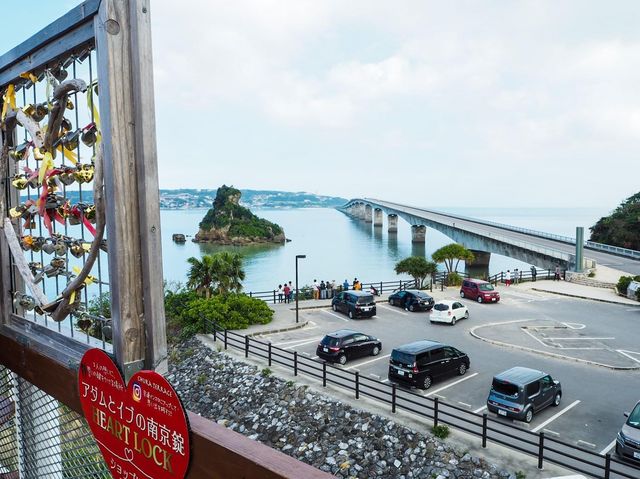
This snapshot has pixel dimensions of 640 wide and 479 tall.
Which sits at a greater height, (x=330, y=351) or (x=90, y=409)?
(x=90, y=409)

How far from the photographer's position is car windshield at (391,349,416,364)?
15099mm

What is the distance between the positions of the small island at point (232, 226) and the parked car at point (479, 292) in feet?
228

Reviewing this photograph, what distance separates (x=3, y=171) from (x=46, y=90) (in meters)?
1.01

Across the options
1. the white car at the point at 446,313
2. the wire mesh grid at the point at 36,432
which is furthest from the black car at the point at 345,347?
the wire mesh grid at the point at 36,432

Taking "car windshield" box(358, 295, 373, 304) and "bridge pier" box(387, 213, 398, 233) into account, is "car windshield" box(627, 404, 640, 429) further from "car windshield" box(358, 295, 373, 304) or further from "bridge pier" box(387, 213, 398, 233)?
"bridge pier" box(387, 213, 398, 233)

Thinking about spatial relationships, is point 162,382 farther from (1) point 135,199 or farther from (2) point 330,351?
(2) point 330,351

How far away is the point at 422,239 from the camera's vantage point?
301ft

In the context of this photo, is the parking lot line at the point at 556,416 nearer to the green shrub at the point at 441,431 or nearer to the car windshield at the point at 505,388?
the car windshield at the point at 505,388

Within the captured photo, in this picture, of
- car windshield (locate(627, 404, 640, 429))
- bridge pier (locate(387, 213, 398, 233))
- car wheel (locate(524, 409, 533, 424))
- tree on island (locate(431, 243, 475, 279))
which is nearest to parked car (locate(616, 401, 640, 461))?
car windshield (locate(627, 404, 640, 429))

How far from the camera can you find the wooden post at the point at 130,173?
2.44 metres

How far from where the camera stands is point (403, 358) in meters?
15.3

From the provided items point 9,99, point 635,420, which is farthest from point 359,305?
point 9,99

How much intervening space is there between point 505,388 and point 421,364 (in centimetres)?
273

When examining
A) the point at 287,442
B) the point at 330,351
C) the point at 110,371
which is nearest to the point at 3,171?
the point at 110,371
